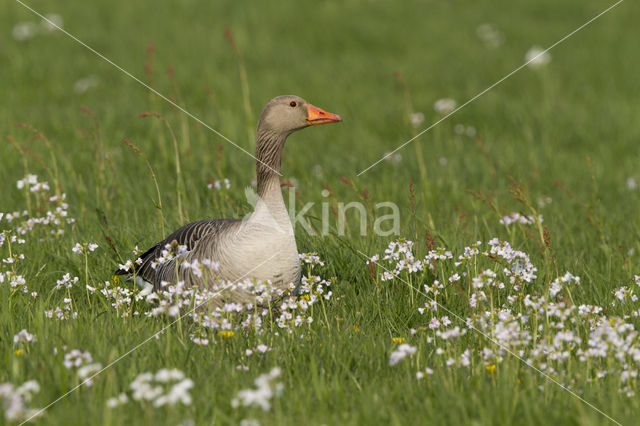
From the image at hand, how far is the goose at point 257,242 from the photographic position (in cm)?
446

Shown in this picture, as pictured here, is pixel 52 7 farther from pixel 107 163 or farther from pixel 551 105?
pixel 551 105

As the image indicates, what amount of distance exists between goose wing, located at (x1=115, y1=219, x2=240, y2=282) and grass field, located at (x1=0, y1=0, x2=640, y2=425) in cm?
30

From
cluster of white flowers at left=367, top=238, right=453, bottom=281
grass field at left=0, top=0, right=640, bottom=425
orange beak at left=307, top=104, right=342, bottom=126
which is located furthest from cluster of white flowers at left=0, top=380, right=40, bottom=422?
orange beak at left=307, top=104, right=342, bottom=126

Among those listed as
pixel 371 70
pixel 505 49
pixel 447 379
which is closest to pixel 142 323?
pixel 447 379

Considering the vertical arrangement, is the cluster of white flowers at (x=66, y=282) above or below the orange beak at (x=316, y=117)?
below

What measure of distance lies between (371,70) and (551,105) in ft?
11.9

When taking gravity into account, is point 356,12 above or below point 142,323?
above

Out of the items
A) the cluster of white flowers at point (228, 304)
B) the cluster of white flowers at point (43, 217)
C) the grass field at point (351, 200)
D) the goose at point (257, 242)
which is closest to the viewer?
the grass field at point (351, 200)

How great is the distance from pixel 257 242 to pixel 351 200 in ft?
9.96

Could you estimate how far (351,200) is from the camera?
7.39 m

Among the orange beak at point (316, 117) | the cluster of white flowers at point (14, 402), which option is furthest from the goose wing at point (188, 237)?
the cluster of white flowers at point (14, 402)

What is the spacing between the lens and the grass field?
11.7ft

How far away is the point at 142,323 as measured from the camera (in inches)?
168

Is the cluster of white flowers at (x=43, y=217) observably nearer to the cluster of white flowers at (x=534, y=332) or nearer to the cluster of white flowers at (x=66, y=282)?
the cluster of white flowers at (x=66, y=282)
